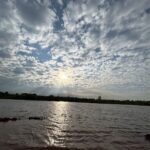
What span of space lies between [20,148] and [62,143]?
530cm

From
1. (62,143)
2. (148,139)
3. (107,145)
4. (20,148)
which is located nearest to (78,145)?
(62,143)

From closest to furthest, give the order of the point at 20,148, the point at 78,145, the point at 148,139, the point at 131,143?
1. the point at 20,148
2. the point at 78,145
3. the point at 131,143
4. the point at 148,139

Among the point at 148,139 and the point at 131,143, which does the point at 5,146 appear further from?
the point at 148,139

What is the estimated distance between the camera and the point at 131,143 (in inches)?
961

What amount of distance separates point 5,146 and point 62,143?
634 cm

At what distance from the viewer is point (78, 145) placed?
71.2 ft

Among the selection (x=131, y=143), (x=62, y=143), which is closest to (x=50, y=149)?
(x=62, y=143)

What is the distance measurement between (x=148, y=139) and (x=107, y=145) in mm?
8406

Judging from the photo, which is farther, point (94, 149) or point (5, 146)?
point (94, 149)

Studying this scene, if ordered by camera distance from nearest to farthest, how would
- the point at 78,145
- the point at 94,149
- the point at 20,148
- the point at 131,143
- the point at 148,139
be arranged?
the point at 20,148 → the point at 94,149 → the point at 78,145 → the point at 131,143 → the point at 148,139

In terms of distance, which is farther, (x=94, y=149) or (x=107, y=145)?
(x=107, y=145)

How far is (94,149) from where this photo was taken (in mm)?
20250

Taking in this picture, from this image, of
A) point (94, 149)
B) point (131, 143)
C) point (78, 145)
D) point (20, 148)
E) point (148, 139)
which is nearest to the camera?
point (20, 148)

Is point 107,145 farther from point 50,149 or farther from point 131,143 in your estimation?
point 50,149
